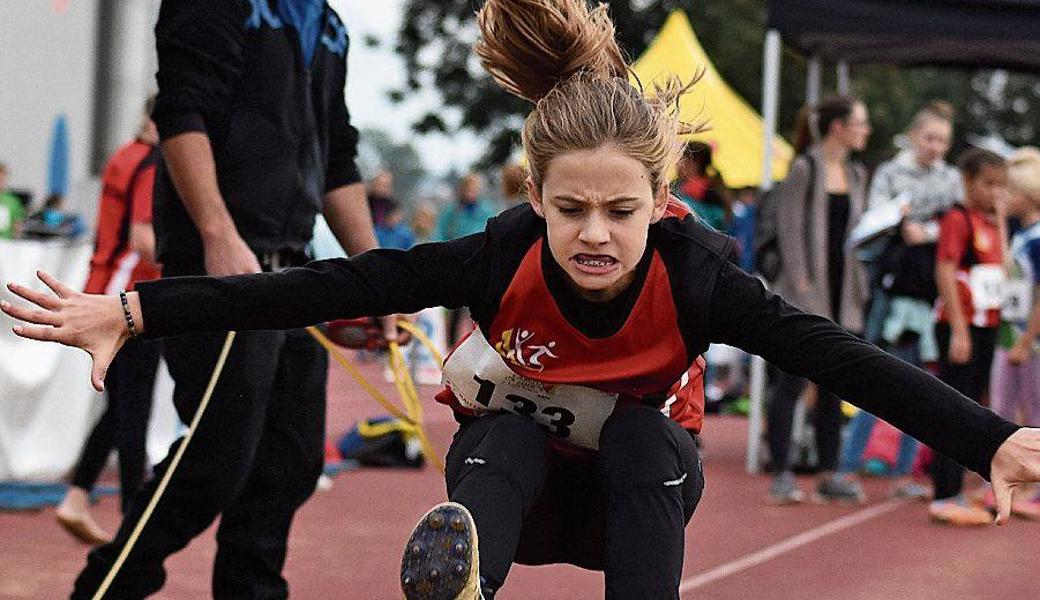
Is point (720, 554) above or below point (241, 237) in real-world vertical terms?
below

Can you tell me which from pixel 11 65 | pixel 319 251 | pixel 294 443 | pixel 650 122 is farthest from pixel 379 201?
pixel 650 122

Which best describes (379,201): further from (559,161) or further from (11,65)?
(559,161)

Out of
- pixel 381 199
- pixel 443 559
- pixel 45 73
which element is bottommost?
pixel 381 199

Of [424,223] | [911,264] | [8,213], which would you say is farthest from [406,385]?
[424,223]

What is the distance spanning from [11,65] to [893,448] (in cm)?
1164

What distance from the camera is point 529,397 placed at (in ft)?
11.8

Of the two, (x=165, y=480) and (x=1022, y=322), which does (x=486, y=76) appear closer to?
(x=1022, y=322)

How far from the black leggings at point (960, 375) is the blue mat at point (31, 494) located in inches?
172

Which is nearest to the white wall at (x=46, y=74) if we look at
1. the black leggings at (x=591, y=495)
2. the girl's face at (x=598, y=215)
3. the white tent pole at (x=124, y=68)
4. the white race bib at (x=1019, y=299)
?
the white tent pole at (x=124, y=68)

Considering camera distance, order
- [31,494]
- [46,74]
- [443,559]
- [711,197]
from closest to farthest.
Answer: [443,559] → [31,494] → [711,197] → [46,74]

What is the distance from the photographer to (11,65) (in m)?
18.4

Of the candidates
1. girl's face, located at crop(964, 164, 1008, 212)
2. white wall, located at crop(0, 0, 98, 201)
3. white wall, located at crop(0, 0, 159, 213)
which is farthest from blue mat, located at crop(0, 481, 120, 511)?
white wall, located at crop(0, 0, 98, 201)

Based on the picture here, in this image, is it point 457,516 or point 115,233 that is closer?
point 457,516

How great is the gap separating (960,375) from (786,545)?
1.64 m
